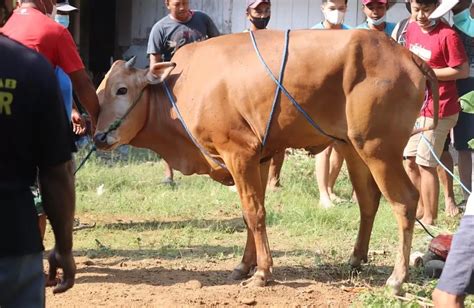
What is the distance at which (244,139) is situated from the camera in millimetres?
6355

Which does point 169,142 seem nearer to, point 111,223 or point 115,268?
point 115,268

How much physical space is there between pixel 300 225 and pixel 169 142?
202 cm

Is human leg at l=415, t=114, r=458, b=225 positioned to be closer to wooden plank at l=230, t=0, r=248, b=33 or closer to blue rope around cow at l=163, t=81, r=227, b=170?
blue rope around cow at l=163, t=81, r=227, b=170

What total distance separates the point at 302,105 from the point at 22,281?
325 cm

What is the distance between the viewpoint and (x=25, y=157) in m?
3.39

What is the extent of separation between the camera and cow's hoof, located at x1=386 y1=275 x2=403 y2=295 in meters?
6.11

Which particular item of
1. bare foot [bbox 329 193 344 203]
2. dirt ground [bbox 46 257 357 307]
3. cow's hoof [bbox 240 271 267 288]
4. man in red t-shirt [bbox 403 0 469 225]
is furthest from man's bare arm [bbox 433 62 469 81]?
cow's hoof [bbox 240 271 267 288]

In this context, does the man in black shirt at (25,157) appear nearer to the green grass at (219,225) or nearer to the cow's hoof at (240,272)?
the green grass at (219,225)

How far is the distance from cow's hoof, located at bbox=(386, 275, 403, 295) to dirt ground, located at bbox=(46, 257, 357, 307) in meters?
0.26

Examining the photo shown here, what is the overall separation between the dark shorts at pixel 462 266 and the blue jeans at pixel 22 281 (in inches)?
68.7

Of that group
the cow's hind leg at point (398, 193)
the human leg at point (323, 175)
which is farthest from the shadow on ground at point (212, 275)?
the human leg at point (323, 175)

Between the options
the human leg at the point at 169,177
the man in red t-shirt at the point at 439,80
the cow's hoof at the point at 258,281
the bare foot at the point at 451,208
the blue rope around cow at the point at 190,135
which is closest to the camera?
the cow's hoof at the point at 258,281

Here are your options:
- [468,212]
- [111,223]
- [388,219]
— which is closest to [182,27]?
[111,223]

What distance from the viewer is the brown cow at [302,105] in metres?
6.20
